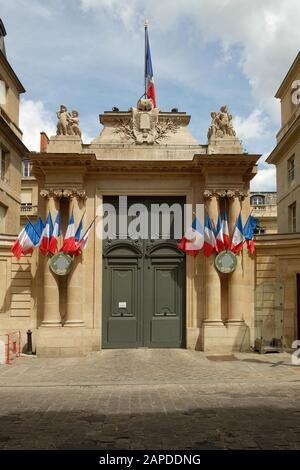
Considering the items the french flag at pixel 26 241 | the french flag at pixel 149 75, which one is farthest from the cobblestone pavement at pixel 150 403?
the french flag at pixel 149 75

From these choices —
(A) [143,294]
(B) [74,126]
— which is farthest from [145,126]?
(A) [143,294]

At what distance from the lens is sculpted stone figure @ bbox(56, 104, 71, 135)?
55.7 feet

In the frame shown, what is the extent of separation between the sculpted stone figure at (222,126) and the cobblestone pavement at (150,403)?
754 cm

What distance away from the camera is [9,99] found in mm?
28984

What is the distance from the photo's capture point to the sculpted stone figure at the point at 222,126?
1717cm

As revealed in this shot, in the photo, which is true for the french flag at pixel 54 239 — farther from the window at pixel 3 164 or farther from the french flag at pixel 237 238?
the window at pixel 3 164

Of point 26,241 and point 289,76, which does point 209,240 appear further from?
point 289,76

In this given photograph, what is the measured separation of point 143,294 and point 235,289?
3.10 meters

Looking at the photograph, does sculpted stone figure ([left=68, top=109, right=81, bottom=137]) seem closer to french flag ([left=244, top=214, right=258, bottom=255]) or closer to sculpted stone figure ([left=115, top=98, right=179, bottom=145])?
sculpted stone figure ([left=115, top=98, right=179, bottom=145])

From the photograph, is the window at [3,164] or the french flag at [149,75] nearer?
the french flag at [149,75]

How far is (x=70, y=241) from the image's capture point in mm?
16031

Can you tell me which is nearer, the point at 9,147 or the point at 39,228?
the point at 39,228
